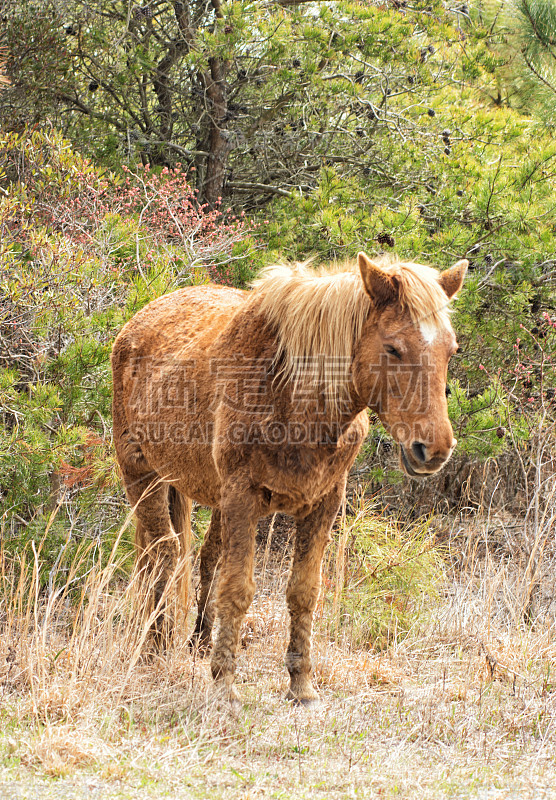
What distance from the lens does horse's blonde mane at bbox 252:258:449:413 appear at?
3088mm

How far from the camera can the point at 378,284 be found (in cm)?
309

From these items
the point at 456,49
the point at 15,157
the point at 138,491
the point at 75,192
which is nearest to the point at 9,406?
the point at 138,491

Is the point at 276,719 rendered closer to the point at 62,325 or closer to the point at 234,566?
the point at 234,566

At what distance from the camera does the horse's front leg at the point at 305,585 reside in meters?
3.74

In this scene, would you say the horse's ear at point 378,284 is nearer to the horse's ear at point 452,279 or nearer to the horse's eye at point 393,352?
the horse's eye at point 393,352

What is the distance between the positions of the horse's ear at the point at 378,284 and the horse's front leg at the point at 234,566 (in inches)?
42.1

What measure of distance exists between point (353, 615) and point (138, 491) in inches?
60.7

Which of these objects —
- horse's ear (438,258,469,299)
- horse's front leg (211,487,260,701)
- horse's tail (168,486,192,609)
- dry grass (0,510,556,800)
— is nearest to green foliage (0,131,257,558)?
horse's tail (168,486,192,609)

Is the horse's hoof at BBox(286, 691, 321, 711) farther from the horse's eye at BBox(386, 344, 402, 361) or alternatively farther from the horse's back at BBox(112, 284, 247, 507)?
the horse's eye at BBox(386, 344, 402, 361)

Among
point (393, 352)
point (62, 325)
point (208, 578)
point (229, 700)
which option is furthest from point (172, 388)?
point (229, 700)

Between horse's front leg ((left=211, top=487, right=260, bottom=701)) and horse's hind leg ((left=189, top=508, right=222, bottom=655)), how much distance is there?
40.4 inches

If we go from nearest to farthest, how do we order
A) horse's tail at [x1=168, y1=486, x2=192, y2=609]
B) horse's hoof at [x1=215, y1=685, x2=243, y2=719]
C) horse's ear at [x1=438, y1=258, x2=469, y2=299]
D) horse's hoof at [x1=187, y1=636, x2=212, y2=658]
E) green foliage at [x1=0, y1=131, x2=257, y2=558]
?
horse's ear at [x1=438, y1=258, x2=469, y2=299] → horse's hoof at [x1=215, y1=685, x2=243, y2=719] → horse's hoof at [x1=187, y1=636, x2=212, y2=658] → horse's tail at [x1=168, y1=486, x2=192, y2=609] → green foliage at [x1=0, y1=131, x2=257, y2=558]

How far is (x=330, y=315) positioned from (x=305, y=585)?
136 centimetres

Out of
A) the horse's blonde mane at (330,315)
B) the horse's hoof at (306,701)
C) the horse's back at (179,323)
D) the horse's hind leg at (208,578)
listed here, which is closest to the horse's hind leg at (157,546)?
the horse's hind leg at (208,578)
